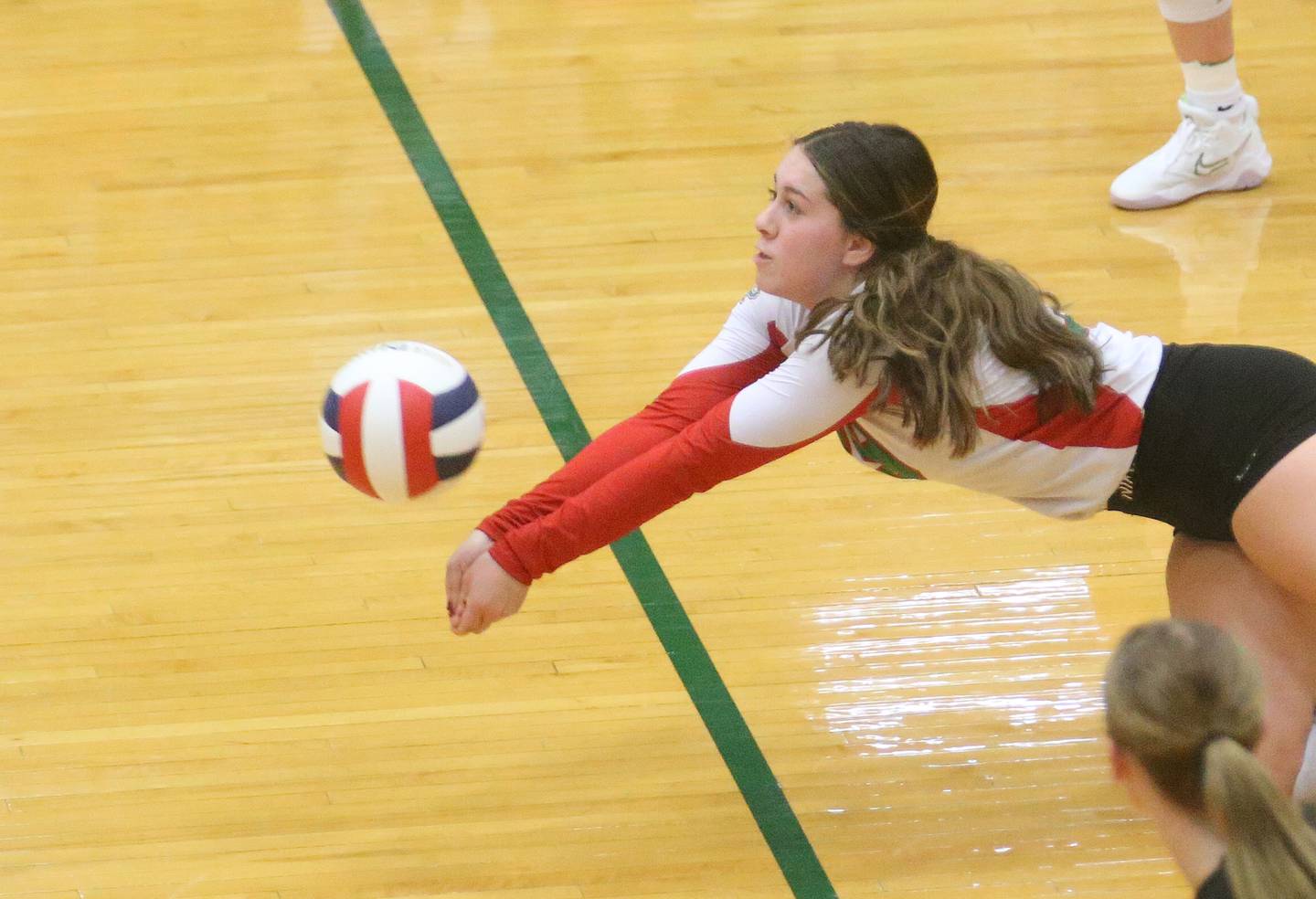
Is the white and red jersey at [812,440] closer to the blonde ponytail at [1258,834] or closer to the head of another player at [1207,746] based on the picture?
the head of another player at [1207,746]

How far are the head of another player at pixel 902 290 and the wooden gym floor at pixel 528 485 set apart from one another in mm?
656

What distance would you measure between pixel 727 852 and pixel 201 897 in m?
0.77

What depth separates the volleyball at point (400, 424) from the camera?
2.17 meters

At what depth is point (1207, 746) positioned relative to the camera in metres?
1.40

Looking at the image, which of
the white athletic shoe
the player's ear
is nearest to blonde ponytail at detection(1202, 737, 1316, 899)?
the player's ear

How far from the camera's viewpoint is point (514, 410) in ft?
10.3

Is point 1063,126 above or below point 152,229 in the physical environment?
above

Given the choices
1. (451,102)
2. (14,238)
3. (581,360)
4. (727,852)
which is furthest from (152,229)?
(727,852)

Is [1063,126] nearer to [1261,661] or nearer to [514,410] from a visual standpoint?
[514,410]

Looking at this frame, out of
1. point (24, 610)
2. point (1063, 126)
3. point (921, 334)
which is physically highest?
point (921, 334)

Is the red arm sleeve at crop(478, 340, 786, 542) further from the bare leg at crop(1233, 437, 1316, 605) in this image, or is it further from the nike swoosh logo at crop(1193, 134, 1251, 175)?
the nike swoosh logo at crop(1193, 134, 1251, 175)

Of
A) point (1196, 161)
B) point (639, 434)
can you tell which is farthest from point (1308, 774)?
point (1196, 161)

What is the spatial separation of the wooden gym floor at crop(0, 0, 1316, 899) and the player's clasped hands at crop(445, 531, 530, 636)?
389 mm

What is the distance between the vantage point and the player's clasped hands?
6.89ft
